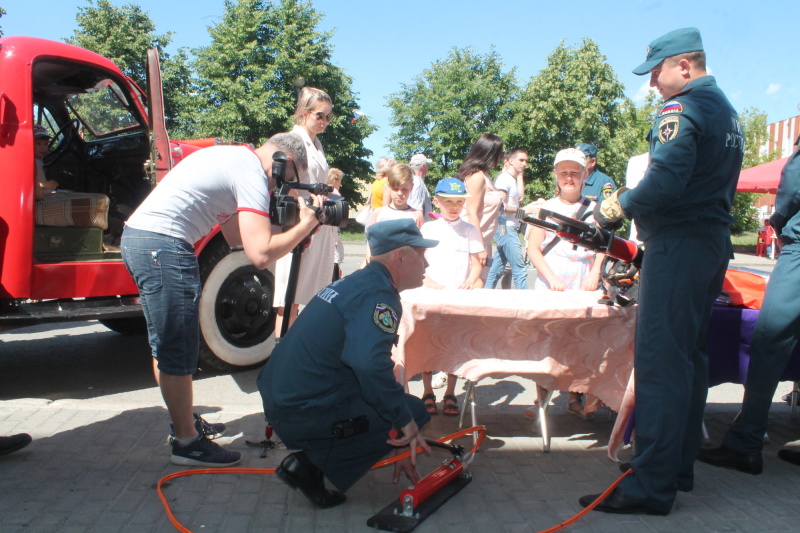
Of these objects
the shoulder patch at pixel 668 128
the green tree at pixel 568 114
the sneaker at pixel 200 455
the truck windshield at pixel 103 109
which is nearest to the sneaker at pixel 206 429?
the sneaker at pixel 200 455

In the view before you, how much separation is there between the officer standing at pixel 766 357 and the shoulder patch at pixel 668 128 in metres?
1.22

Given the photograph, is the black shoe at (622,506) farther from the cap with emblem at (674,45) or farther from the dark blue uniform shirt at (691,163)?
the cap with emblem at (674,45)

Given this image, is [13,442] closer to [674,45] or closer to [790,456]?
[674,45]

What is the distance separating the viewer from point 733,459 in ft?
11.3

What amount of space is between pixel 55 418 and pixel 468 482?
247 centimetres

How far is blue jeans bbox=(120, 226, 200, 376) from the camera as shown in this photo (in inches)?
120

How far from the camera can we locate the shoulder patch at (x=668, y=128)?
8.95ft

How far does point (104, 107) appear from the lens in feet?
18.1

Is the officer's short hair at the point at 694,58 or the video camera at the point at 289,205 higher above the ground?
the officer's short hair at the point at 694,58

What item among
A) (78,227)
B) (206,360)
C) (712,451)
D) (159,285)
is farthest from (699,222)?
(78,227)

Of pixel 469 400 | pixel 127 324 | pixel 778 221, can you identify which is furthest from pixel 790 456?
pixel 127 324

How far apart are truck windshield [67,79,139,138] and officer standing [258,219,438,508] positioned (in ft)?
11.4

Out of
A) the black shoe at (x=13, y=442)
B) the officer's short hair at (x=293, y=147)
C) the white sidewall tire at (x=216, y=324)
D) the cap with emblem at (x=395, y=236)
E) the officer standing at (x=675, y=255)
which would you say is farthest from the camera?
the white sidewall tire at (x=216, y=324)

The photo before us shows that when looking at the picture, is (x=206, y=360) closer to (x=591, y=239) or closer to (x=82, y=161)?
(x=82, y=161)
